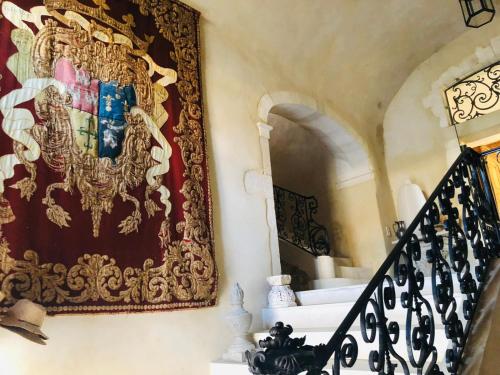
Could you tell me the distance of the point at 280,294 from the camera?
11.4 feet

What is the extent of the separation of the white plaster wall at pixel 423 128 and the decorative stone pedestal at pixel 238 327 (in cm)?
386

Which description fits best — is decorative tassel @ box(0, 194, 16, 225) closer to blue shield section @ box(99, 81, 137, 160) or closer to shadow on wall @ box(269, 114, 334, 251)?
blue shield section @ box(99, 81, 137, 160)

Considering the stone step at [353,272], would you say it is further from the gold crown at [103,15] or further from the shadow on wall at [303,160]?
the gold crown at [103,15]

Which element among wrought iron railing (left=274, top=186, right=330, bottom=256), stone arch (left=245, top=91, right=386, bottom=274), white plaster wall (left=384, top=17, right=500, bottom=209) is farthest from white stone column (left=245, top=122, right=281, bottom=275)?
white plaster wall (left=384, top=17, right=500, bottom=209)

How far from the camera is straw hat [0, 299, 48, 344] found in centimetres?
187

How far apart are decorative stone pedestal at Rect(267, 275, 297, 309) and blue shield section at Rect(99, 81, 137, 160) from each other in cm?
173

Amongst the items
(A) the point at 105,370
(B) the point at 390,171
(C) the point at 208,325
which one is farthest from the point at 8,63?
(B) the point at 390,171

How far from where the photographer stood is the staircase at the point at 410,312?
4.35 feet

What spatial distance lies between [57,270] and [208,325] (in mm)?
1251

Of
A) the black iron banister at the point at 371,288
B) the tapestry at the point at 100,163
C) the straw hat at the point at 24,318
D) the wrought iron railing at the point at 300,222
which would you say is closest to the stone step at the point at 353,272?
the wrought iron railing at the point at 300,222

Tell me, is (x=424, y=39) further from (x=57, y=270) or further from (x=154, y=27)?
Result: (x=57, y=270)

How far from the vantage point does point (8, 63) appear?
2521 millimetres

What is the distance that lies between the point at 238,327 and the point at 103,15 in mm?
2684

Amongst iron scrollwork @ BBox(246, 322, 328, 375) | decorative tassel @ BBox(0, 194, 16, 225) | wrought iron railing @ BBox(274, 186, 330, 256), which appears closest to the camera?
iron scrollwork @ BBox(246, 322, 328, 375)
